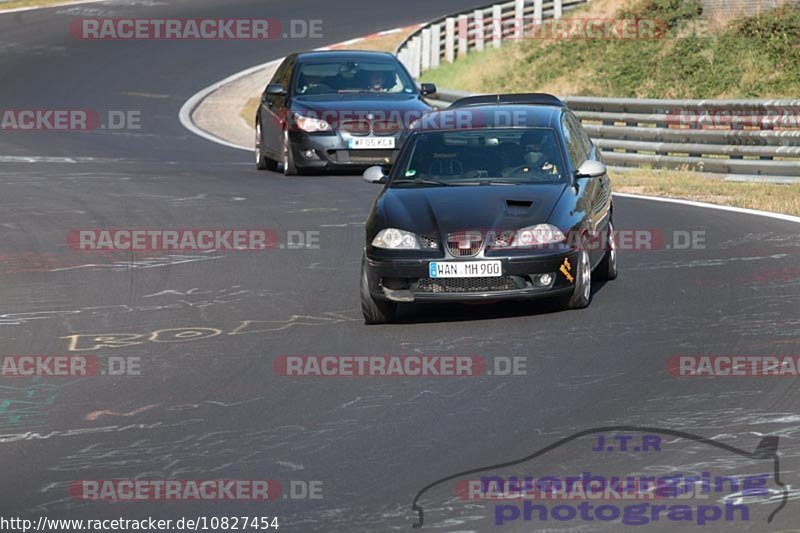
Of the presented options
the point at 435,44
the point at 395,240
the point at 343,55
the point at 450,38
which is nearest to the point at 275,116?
A: the point at 343,55

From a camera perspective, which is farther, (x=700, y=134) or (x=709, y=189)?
(x=700, y=134)

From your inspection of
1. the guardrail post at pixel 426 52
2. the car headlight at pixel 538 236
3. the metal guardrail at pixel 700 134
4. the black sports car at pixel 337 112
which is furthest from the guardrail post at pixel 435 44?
the car headlight at pixel 538 236

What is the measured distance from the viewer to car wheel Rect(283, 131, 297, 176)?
72.6ft

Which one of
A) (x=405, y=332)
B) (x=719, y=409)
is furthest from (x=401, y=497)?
(x=405, y=332)

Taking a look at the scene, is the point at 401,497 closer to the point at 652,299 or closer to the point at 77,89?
the point at 652,299

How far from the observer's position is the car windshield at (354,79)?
75.2 feet

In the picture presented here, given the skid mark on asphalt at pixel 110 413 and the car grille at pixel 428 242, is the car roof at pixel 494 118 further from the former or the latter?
the skid mark on asphalt at pixel 110 413

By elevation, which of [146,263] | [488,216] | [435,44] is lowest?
[146,263]

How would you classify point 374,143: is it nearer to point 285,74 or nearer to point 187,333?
point 285,74

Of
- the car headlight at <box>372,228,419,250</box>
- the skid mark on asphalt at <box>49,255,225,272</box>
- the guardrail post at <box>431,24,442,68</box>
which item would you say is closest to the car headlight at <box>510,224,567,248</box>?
the car headlight at <box>372,228,419,250</box>

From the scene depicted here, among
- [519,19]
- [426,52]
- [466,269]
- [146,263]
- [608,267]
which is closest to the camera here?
[466,269]

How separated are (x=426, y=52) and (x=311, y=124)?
1442cm

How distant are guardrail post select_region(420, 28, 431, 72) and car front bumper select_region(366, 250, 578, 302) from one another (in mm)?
24752

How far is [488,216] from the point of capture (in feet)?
38.0
